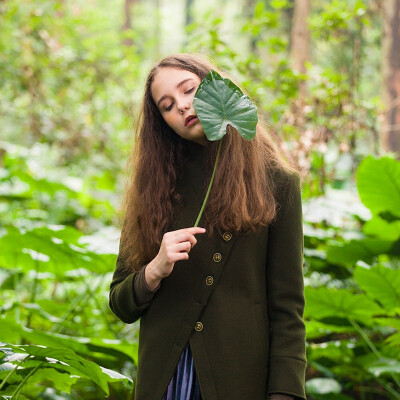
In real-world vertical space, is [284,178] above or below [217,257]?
above

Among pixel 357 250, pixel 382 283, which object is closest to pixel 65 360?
pixel 382 283

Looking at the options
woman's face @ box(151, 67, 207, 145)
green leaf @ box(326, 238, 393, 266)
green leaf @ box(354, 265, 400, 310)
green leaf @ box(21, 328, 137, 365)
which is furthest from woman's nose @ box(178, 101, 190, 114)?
green leaf @ box(326, 238, 393, 266)

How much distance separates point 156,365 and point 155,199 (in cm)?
44

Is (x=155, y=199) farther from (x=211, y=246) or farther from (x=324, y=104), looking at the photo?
(x=324, y=104)

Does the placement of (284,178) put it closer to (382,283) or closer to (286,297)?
(286,297)

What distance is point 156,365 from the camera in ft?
5.55

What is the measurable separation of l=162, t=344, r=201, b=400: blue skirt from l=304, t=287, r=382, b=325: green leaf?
3.88 ft

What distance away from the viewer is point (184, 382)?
1.67m

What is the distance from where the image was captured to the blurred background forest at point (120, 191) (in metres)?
2.80

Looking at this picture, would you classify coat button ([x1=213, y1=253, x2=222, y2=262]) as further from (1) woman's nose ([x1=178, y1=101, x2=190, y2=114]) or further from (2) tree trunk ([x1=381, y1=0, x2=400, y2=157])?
(2) tree trunk ([x1=381, y1=0, x2=400, y2=157])

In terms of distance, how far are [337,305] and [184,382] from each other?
52.7 inches

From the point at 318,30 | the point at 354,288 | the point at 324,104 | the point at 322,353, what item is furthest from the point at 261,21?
the point at 322,353

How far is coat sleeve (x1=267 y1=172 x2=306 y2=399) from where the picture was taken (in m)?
1.64

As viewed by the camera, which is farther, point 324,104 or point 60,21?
point 60,21
